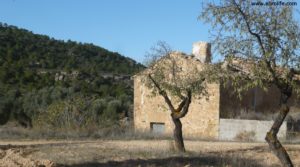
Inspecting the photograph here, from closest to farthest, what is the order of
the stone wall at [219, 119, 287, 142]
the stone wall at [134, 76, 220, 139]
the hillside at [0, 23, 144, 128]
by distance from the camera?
the stone wall at [219, 119, 287, 142] → the stone wall at [134, 76, 220, 139] → the hillside at [0, 23, 144, 128]

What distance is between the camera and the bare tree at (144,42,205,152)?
2114 centimetres

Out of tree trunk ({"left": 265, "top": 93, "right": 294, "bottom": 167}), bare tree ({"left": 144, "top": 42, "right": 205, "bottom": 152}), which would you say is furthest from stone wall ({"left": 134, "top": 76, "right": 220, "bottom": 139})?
tree trunk ({"left": 265, "top": 93, "right": 294, "bottom": 167})

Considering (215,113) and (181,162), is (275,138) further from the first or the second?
(215,113)

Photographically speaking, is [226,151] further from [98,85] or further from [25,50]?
[25,50]

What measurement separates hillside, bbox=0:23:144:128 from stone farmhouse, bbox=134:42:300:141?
3151mm

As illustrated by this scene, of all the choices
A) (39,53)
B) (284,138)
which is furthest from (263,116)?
(39,53)

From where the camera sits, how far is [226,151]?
21.6 m

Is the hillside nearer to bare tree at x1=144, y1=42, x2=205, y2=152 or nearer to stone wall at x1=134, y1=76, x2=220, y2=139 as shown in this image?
stone wall at x1=134, y1=76, x2=220, y2=139

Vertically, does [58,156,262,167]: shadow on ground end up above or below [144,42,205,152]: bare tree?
below

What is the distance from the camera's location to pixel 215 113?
3441 centimetres

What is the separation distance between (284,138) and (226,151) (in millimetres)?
9214

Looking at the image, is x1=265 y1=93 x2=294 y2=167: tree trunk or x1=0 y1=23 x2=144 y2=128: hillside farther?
x1=0 y1=23 x2=144 y2=128: hillside

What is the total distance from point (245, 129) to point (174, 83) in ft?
37.4

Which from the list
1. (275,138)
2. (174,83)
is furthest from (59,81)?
(275,138)
